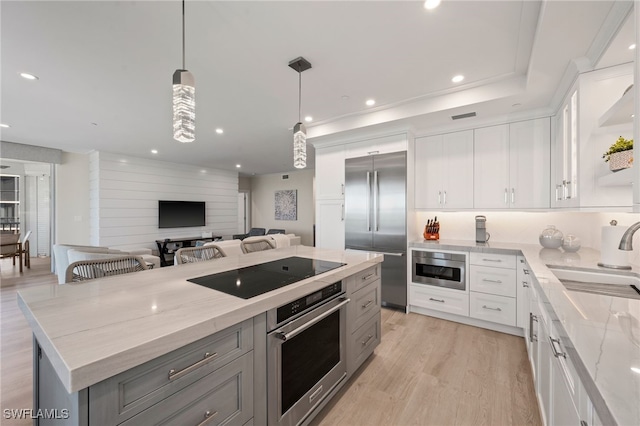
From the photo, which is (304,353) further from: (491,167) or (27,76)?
(27,76)

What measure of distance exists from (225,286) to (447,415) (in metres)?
1.68

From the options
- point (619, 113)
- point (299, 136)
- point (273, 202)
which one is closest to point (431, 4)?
point (299, 136)

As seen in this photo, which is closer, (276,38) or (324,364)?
(324,364)

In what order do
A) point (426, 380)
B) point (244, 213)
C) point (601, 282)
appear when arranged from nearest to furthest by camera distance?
point (601, 282)
point (426, 380)
point (244, 213)

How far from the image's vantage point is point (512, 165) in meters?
3.00

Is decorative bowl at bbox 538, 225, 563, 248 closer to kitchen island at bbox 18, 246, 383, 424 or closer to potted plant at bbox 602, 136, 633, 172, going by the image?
potted plant at bbox 602, 136, 633, 172

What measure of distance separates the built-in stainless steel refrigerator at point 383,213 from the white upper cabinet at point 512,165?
913mm

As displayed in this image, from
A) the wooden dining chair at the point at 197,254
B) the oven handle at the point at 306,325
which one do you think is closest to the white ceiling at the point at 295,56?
the wooden dining chair at the point at 197,254

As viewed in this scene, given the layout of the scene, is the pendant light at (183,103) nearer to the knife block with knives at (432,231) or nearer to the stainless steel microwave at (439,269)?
the stainless steel microwave at (439,269)

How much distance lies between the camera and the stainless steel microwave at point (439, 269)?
3.04m

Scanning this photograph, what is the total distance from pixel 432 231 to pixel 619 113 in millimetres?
2200

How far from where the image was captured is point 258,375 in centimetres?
119

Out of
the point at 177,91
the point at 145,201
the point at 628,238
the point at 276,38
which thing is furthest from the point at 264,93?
the point at 145,201

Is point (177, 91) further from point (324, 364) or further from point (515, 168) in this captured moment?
point (515, 168)
